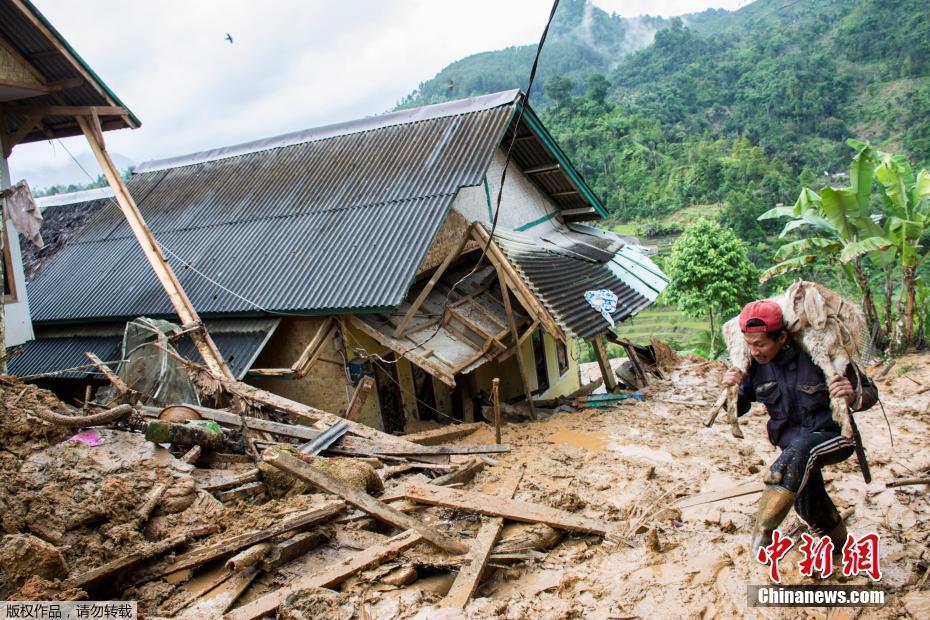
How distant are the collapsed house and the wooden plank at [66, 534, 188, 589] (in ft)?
13.3

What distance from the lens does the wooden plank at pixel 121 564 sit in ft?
12.1

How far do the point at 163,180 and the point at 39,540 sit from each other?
13.0 metres

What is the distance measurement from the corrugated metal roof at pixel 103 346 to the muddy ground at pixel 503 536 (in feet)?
12.7

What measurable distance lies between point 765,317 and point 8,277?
11.1 meters

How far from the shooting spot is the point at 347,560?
3.97 m

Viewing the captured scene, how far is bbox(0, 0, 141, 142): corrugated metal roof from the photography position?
28.6ft

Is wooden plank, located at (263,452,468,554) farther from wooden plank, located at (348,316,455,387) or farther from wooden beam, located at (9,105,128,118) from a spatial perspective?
wooden beam, located at (9,105,128,118)

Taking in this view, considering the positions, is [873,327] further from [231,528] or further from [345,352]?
[231,528]

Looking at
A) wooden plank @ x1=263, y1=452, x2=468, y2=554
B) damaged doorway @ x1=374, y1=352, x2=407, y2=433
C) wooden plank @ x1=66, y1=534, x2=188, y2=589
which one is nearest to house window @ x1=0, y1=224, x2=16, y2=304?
damaged doorway @ x1=374, y1=352, x2=407, y2=433

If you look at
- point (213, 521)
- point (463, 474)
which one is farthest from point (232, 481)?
point (463, 474)

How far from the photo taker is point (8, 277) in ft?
32.0

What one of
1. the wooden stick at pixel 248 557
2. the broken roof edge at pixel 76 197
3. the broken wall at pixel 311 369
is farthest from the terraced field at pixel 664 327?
the wooden stick at pixel 248 557

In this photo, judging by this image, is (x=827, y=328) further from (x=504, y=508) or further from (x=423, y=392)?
(x=423, y=392)

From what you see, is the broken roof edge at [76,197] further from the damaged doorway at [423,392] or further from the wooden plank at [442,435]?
→ the wooden plank at [442,435]
